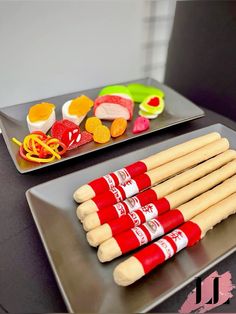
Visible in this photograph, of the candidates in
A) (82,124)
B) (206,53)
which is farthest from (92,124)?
(206,53)

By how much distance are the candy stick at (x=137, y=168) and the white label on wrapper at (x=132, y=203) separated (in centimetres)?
4

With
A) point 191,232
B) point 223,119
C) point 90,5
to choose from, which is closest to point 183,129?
point 223,119

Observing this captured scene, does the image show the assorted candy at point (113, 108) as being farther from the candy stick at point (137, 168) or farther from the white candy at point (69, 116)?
the candy stick at point (137, 168)

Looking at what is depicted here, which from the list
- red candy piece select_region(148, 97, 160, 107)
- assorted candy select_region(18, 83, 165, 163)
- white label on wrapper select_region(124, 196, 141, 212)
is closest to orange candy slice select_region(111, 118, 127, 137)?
assorted candy select_region(18, 83, 165, 163)

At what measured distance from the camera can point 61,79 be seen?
89 centimetres

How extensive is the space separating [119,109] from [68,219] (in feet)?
1.11

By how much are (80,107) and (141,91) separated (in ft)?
0.67

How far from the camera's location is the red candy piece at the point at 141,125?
65cm

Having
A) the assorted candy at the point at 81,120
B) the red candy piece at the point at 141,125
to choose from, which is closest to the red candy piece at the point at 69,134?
the assorted candy at the point at 81,120

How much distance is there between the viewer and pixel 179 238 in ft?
1.29

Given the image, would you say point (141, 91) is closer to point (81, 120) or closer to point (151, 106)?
point (151, 106)

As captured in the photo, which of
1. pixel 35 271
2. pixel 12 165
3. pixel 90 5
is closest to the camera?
pixel 35 271

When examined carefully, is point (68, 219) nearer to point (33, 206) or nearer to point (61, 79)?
point (33, 206)

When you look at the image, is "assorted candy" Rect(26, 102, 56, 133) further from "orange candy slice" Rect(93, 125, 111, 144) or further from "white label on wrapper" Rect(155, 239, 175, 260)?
"white label on wrapper" Rect(155, 239, 175, 260)
